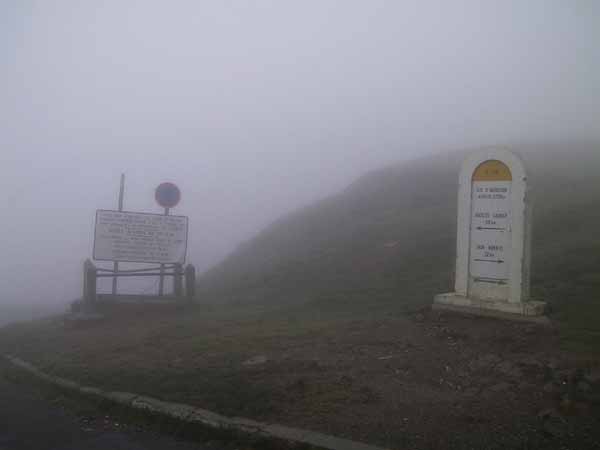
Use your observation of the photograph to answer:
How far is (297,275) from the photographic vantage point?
1606 centimetres

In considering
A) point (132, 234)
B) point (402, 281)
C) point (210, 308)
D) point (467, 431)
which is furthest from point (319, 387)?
point (132, 234)

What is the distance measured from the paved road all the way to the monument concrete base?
15.8 ft

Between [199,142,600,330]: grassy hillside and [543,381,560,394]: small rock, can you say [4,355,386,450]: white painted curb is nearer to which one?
[543,381,560,394]: small rock

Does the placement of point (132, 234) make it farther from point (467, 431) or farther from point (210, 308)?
point (467, 431)

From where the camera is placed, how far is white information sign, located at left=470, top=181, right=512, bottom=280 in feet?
29.4

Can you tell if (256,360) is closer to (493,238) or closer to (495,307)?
(495,307)

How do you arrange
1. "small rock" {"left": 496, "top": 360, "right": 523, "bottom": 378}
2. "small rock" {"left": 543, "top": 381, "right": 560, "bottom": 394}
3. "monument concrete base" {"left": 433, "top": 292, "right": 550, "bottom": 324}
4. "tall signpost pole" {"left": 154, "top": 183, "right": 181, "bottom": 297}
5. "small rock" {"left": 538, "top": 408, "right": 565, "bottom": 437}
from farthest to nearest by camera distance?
1. "tall signpost pole" {"left": 154, "top": 183, "right": 181, "bottom": 297}
2. "monument concrete base" {"left": 433, "top": 292, "right": 550, "bottom": 324}
3. "small rock" {"left": 496, "top": 360, "right": 523, "bottom": 378}
4. "small rock" {"left": 543, "top": 381, "right": 560, "bottom": 394}
5. "small rock" {"left": 538, "top": 408, "right": 565, "bottom": 437}

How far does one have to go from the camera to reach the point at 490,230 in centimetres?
916

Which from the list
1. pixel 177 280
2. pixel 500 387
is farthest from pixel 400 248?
pixel 500 387

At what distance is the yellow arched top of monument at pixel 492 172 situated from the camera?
9.07m

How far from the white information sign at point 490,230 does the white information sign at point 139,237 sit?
8162 mm

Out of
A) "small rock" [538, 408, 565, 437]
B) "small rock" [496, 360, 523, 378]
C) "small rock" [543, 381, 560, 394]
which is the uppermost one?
"small rock" [496, 360, 523, 378]

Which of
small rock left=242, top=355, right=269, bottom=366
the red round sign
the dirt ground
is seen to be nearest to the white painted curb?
the dirt ground

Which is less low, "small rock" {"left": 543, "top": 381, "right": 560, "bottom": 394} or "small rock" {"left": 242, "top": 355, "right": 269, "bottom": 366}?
"small rock" {"left": 543, "top": 381, "right": 560, "bottom": 394}
